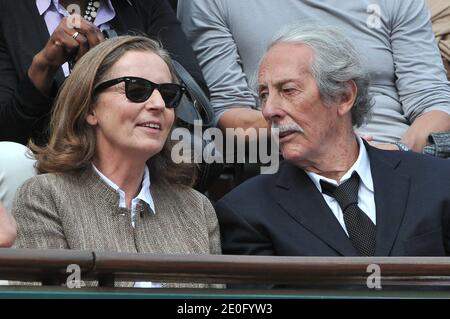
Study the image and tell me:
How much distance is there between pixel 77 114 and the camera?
3.48 meters

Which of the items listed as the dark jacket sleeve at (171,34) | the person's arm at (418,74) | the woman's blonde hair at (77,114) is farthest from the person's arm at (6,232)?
the person's arm at (418,74)

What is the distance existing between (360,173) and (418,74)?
0.99 meters

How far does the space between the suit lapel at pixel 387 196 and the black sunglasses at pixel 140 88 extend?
0.73 metres

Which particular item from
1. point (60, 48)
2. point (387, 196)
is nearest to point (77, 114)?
point (60, 48)

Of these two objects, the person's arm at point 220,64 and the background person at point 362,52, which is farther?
the background person at point 362,52

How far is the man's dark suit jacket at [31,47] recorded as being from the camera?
3.81 m

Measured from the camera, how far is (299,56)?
3.81 meters

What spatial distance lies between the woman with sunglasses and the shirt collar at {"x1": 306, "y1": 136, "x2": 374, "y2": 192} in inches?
14.5

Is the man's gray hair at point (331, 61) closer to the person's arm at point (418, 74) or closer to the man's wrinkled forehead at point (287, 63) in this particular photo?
the man's wrinkled forehead at point (287, 63)

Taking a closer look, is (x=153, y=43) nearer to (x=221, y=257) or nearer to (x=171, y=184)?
(x=171, y=184)

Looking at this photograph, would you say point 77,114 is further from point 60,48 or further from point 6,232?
point 6,232

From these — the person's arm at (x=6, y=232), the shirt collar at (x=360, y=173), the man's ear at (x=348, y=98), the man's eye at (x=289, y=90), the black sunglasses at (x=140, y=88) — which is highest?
the black sunglasses at (x=140, y=88)

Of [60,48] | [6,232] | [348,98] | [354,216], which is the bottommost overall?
[354,216]
